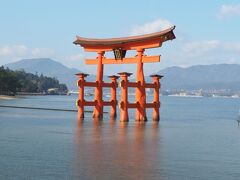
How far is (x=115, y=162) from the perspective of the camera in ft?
61.9

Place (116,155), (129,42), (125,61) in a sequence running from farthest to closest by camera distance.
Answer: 1. (125,61)
2. (129,42)
3. (116,155)

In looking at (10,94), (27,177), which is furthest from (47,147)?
(10,94)

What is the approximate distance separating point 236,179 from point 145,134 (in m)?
13.9

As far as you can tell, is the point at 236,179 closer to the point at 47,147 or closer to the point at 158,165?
the point at 158,165

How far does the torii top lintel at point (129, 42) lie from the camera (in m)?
35.6

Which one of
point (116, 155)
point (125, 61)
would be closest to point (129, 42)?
point (125, 61)

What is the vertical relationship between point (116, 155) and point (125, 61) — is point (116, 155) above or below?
below

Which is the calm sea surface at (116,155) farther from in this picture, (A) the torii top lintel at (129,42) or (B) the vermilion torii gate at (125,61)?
(A) the torii top lintel at (129,42)

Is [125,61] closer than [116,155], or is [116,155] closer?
[116,155]

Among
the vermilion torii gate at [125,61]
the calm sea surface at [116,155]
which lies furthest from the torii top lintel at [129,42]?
the calm sea surface at [116,155]

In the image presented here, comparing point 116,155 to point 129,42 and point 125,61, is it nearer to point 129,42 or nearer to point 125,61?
point 129,42

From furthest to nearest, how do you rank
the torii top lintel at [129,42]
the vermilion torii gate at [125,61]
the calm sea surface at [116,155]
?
the vermilion torii gate at [125,61] → the torii top lintel at [129,42] → the calm sea surface at [116,155]

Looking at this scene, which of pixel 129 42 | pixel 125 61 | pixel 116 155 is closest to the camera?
pixel 116 155

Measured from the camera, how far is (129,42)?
126 feet
